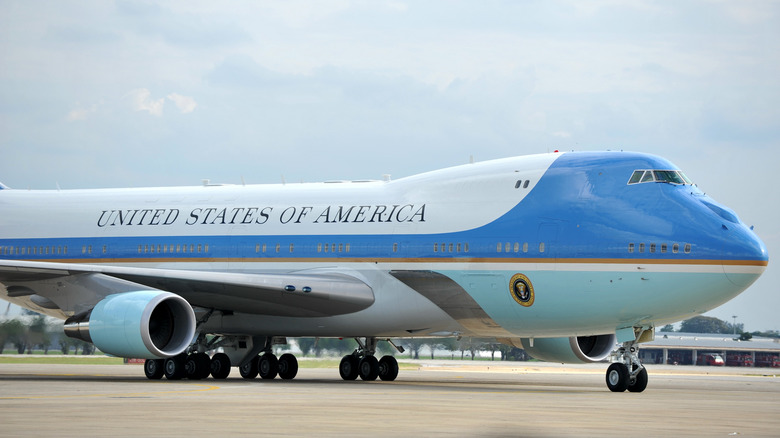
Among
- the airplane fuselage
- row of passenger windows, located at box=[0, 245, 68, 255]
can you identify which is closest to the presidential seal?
the airplane fuselage

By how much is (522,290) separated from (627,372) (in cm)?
275

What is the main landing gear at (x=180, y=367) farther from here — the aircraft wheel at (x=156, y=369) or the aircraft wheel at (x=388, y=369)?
the aircraft wheel at (x=388, y=369)

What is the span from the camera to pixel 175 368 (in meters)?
27.3

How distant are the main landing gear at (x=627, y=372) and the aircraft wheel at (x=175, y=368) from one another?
1008 cm

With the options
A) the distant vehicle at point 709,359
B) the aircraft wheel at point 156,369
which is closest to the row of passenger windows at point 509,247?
the aircraft wheel at point 156,369

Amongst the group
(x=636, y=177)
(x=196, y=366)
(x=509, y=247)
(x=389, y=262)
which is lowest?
(x=196, y=366)

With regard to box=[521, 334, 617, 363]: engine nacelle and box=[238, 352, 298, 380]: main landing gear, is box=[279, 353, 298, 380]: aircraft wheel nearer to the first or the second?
box=[238, 352, 298, 380]: main landing gear

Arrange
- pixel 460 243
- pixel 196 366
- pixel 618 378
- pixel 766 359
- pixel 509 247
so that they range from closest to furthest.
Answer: pixel 618 378 < pixel 509 247 < pixel 460 243 < pixel 196 366 < pixel 766 359

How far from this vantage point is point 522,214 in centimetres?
2473

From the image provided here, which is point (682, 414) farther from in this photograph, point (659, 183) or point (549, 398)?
point (659, 183)

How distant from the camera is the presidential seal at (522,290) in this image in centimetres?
2442

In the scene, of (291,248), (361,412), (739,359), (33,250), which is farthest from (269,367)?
(739,359)

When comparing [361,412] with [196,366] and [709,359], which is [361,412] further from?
[709,359]

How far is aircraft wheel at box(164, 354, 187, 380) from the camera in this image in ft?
89.7
